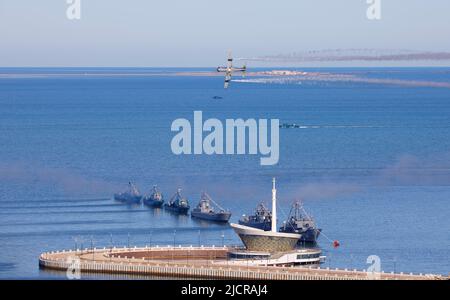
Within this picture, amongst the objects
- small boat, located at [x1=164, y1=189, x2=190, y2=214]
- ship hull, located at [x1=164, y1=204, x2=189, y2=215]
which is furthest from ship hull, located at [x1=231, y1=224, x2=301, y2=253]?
small boat, located at [x1=164, y1=189, x2=190, y2=214]

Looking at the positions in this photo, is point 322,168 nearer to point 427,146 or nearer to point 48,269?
point 427,146

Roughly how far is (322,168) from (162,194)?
20.3 metres

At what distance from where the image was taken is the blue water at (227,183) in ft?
272

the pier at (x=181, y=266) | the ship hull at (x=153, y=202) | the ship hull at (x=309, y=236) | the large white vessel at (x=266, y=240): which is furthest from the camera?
the ship hull at (x=153, y=202)

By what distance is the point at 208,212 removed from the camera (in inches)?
3760

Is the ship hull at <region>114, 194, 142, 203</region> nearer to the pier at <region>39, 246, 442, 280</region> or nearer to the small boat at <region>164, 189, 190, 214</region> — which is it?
the small boat at <region>164, 189, 190, 214</region>

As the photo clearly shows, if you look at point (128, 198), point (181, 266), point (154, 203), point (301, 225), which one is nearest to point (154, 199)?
point (154, 203)

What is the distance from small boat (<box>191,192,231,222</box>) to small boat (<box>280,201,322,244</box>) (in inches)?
158

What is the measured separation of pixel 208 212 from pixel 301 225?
10.1m

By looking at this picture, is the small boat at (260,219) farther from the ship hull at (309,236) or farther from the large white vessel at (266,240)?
the large white vessel at (266,240)

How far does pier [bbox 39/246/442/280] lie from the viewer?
71.6 meters

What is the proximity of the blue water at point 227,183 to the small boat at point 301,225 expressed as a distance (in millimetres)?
662

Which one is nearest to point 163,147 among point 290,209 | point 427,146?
point 427,146

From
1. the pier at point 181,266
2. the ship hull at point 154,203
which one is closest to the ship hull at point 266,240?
the pier at point 181,266
